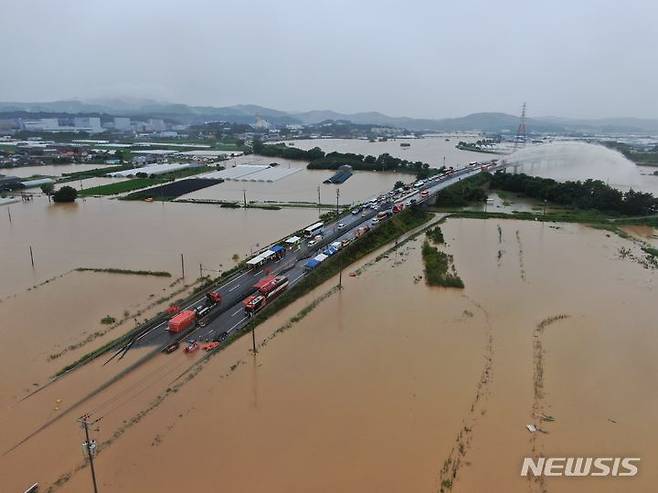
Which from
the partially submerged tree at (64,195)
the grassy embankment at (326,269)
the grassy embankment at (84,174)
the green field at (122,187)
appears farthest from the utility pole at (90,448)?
the grassy embankment at (84,174)

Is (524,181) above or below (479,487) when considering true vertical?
above

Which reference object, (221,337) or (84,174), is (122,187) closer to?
(84,174)

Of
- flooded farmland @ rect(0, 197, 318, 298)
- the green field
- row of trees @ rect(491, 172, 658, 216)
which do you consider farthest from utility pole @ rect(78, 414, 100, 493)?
row of trees @ rect(491, 172, 658, 216)

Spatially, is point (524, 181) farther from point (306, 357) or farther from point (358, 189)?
point (306, 357)

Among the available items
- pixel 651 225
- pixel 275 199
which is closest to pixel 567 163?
pixel 651 225

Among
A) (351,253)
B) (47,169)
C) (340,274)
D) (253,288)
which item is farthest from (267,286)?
(47,169)

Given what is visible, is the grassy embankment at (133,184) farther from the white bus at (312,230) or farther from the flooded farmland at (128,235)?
the white bus at (312,230)
